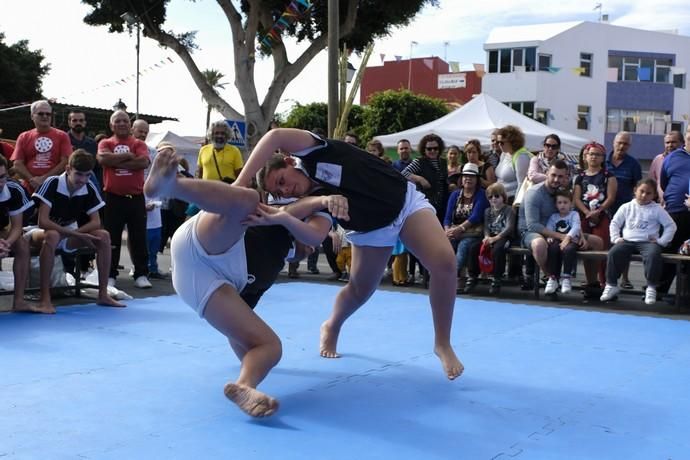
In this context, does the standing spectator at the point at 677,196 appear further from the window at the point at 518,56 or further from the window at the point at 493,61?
the window at the point at 493,61

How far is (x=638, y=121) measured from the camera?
129 feet

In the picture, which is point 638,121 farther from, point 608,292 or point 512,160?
point 608,292

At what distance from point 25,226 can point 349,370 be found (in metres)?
3.90

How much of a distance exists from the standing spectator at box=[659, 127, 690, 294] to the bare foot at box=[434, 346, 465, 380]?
4032 millimetres

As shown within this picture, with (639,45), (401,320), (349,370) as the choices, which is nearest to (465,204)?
(401,320)

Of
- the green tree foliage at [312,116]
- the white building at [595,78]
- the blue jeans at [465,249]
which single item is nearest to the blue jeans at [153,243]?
the blue jeans at [465,249]

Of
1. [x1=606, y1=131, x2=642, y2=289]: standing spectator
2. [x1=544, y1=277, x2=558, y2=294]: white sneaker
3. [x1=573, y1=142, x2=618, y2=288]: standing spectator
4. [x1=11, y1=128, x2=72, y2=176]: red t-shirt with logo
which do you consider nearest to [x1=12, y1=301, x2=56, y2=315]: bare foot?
[x1=11, y1=128, x2=72, y2=176]: red t-shirt with logo

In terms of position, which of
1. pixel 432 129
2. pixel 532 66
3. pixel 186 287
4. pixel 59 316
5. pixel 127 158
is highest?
pixel 532 66

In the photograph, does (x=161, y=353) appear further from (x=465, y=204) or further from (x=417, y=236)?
(x=465, y=204)

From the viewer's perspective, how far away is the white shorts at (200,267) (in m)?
3.29

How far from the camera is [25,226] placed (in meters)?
6.66

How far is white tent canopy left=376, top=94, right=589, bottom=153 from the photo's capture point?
40.6 feet

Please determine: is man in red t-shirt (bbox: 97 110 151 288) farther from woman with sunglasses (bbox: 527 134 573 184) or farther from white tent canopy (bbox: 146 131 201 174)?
white tent canopy (bbox: 146 131 201 174)

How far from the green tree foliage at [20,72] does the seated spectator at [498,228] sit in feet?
88.8
